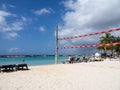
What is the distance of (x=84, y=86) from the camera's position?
223 inches

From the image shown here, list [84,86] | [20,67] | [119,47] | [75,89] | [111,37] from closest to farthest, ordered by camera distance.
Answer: [75,89] < [84,86] < [20,67] < [119,47] < [111,37]

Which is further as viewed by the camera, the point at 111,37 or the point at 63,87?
the point at 111,37

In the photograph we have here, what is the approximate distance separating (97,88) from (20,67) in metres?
7.05

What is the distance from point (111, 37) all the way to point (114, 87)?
35.0 metres

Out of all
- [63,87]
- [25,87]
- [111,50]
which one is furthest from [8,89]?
[111,50]

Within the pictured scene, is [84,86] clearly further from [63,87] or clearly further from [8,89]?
[8,89]

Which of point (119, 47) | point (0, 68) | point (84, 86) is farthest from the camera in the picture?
point (119, 47)

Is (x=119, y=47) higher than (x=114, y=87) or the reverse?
higher

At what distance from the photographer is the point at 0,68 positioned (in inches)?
396

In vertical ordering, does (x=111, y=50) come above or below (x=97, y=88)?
above

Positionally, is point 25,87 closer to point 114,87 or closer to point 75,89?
point 75,89

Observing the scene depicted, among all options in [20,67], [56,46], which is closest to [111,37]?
[56,46]

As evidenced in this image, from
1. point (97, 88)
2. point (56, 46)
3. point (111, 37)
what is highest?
point (111, 37)

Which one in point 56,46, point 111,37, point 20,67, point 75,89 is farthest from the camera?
point 111,37
